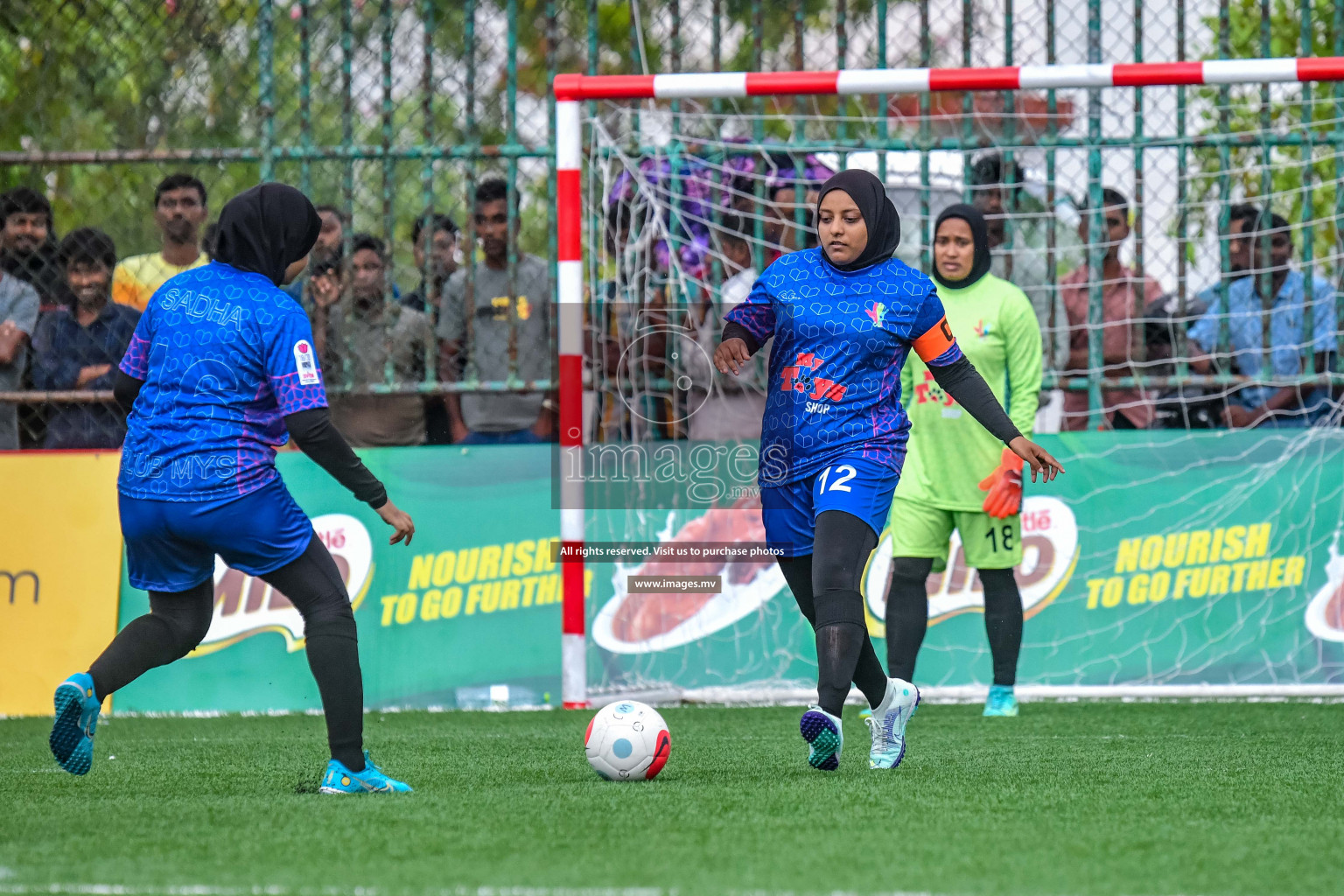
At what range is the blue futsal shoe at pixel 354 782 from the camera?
4.68 meters

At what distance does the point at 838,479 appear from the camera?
16.6ft

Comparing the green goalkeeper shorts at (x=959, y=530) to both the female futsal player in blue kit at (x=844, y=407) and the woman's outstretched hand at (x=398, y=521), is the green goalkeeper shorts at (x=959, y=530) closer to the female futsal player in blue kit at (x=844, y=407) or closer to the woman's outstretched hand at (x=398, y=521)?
the female futsal player in blue kit at (x=844, y=407)

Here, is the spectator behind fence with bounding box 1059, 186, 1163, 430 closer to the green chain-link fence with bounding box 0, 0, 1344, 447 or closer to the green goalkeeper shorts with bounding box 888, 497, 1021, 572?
the green chain-link fence with bounding box 0, 0, 1344, 447

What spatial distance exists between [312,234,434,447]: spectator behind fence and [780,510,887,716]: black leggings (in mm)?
3825

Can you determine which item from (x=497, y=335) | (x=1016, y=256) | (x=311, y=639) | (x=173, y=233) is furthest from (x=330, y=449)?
(x=1016, y=256)

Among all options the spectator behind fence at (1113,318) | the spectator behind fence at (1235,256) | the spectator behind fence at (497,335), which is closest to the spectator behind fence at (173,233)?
the spectator behind fence at (497,335)

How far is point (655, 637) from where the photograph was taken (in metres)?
8.02

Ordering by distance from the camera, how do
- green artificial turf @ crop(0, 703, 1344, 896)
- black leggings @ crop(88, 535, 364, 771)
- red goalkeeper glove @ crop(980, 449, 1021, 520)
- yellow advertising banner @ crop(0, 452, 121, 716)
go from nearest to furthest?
green artificial turf @ crop(0, 703, 1344, 896), black leggings @ crop(88, 535, 364, 771), red goalkeeper glove @ crop(980, 449, 1021, 520), yellow advertising banner @ crop(0, 452, 121, 716)

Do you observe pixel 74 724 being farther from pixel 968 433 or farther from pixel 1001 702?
pixel 1001 702

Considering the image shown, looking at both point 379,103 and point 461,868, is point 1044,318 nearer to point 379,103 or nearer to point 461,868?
point 379,103

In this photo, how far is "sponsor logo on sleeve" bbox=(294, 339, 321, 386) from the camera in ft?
14.8

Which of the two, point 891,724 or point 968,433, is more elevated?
point 968,433

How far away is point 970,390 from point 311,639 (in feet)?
7.36

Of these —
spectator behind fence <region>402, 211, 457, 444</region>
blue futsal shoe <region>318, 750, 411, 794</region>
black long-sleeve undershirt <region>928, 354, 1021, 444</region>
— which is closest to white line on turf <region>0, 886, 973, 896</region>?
blue futsal shoe <region>318, 750, 411, 794</region>
